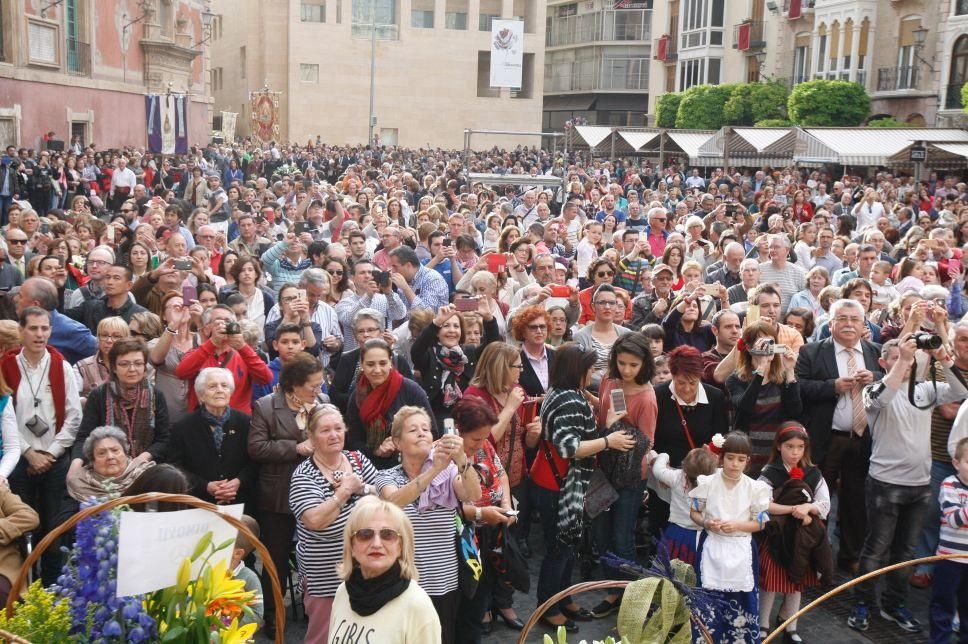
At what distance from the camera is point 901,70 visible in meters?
38.0

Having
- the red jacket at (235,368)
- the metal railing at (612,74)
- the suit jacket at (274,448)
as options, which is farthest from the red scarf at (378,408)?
the metal railing at (612,74)

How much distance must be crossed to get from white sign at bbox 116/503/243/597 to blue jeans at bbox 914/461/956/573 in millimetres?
4660

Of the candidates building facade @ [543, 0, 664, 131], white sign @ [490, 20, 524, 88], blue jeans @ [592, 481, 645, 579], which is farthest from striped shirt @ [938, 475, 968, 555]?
building facade @ [543, 0, 664, 131]

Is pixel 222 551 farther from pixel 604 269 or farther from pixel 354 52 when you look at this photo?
pixel 354 52

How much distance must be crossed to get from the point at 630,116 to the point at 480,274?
5683 centimetres

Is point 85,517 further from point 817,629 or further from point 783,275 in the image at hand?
point 783,275

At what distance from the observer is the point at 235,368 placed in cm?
616

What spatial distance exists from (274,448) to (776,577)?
9.53ft

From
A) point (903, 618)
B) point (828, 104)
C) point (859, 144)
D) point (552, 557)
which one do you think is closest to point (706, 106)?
point (828, 104)

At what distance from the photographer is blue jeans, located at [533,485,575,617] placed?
5.86 metres

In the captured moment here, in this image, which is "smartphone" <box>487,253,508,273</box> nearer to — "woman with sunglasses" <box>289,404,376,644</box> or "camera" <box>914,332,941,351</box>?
"camera" <box>914,332,941,351</box>

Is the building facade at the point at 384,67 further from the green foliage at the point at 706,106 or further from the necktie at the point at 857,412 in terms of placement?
the necktie at the point at 857,412

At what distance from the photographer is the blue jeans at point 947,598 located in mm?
5547

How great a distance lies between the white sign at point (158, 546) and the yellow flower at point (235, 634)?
230mm
